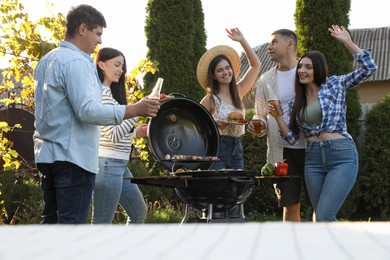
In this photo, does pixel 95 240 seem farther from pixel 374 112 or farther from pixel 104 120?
pixel 374 112

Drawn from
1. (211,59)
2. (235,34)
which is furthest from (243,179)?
(235,34)

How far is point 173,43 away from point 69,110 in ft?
25.2

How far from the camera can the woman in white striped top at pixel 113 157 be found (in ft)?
12.4

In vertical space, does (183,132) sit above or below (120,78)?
below

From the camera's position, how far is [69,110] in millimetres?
3070

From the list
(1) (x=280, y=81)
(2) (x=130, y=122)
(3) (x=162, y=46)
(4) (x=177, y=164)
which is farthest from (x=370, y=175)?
(2) (x=130, y=122)

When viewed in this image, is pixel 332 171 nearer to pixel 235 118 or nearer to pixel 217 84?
pixel 235 118

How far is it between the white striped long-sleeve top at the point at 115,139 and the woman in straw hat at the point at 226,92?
34.3 inches

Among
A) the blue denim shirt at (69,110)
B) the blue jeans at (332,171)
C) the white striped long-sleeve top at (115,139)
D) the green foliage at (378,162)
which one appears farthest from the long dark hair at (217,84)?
the green foliage at (378,162)

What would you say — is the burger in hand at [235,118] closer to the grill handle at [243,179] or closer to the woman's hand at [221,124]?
the woman's hand at [221,124]

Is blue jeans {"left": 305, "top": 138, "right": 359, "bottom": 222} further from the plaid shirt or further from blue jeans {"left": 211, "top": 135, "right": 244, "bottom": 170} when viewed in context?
blue jeans {"left": 211, "top": 135, "right": 244, "bottom": 170}

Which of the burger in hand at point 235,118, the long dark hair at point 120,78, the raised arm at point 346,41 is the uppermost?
the raised arm at point 346,41

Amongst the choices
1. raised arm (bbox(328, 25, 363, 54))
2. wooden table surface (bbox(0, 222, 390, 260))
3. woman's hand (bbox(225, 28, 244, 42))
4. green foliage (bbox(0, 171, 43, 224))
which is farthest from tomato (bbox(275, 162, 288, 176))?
green foliage (bbox(0, 171, 43, 224))

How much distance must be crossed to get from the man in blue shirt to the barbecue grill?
30.8 inches
